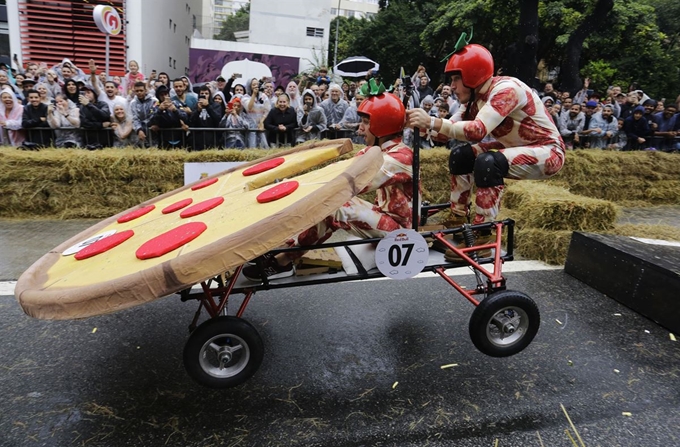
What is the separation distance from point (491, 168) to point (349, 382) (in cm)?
160

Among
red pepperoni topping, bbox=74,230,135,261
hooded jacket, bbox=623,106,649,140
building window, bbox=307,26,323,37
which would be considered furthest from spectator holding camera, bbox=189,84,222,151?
building window, bbox=307,26,323,37

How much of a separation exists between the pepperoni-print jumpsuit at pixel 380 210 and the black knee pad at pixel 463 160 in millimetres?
568

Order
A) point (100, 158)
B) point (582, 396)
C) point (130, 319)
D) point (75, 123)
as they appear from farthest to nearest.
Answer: point (75, 123) → point (100, 158) → point (130, 319) → point (582, 396)

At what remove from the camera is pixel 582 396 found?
8.40ft

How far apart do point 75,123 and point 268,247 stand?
6.56m

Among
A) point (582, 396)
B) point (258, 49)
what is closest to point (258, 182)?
point (582, 396)

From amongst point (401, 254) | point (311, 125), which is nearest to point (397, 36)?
point (311, 125)

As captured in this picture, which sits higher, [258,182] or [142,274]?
[258,182]

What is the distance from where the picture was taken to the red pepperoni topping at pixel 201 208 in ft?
8.46

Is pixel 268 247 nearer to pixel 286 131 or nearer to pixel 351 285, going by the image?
pixel 351 285

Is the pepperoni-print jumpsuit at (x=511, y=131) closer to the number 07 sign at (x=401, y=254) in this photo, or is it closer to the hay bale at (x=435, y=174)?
the number 07 sign at (x=401, y=254)

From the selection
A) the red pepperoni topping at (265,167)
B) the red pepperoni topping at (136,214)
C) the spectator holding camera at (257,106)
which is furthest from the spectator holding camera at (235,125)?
the red pepperoni topping at (136,214)

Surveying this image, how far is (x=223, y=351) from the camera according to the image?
7.65 feet

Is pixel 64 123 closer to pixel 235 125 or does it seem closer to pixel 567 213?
pixel 235 125
